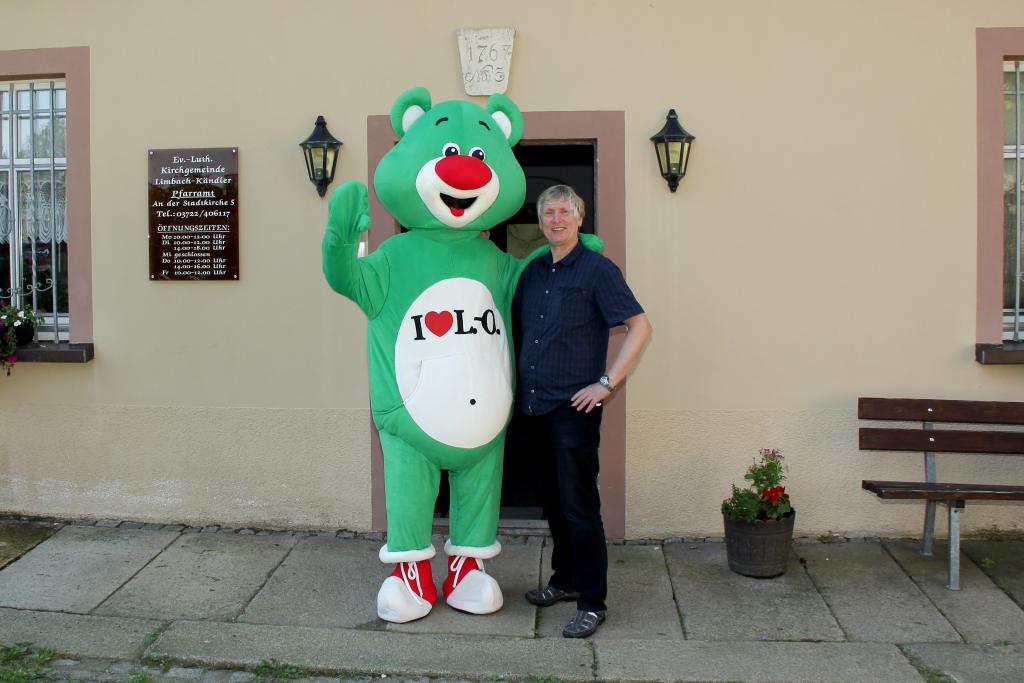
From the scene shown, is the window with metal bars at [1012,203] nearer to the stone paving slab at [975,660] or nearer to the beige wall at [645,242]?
the beige wall at [645,242]

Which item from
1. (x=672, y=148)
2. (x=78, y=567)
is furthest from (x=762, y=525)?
(x=78, y=567)

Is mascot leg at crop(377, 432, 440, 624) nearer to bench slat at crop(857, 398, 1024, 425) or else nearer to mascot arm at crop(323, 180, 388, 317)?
mascot arm at crop(323, 180, 388, 317)

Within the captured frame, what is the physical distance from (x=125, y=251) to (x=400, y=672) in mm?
3144

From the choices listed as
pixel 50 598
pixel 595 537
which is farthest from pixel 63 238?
pixel 595 537

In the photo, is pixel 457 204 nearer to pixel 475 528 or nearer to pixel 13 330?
pixel 475 528

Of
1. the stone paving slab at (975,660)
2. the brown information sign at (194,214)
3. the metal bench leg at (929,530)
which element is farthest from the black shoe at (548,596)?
the brown information sign at (194,214)

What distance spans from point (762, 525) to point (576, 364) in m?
1.44

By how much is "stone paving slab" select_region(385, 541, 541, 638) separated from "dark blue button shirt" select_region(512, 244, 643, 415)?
3.21ft

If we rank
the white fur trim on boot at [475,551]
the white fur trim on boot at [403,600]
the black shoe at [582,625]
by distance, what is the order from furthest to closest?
the white fur trim on boot at [475,551]
the white fur trim on boot at [403,600]
the black shoe at [582,625]

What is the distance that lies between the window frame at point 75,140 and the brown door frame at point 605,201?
1.71 m

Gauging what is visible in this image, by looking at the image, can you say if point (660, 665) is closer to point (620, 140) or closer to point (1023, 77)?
point (620, 140)

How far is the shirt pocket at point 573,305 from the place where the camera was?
3.88 m

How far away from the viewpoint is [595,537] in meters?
3.93

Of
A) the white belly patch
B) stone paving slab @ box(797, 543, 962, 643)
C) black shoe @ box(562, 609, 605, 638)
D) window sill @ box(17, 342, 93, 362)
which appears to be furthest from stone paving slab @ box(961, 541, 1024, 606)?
window sill @ box(17, 342, 93, 362)
